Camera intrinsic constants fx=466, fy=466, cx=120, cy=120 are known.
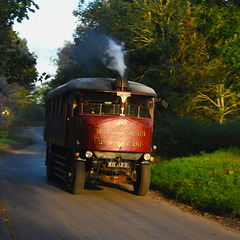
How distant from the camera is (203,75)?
23.2 meters

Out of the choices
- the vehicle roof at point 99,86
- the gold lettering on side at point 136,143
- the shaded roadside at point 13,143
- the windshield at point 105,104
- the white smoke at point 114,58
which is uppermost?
the white smoke at point 114,58

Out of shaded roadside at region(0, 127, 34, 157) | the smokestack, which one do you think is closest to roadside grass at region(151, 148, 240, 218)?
the smokestack

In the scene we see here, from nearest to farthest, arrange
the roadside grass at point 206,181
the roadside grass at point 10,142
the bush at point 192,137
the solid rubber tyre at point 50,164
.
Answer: the roadside grass at point 206,181
the solid rubber tyre at point 50,164
the bush at point 192,137
the roadside grass at point 10,142

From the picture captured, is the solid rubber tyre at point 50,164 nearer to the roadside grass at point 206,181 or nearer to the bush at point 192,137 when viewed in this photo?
the roadside grass at point 206,181

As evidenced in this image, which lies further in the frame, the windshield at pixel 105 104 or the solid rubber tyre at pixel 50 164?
the solid rubber tyre at pixel 50 164

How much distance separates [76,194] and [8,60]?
182 inches

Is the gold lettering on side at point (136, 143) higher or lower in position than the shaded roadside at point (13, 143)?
higher

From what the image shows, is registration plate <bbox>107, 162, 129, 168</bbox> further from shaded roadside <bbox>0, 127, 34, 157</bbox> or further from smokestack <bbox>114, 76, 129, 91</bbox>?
shaded roadside <bbox>0, 127, 34, 157</bbox>

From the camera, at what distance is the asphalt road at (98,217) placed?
830 cm

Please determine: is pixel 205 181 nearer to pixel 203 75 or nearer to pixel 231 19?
pixel 231 19

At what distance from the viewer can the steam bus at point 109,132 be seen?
13.0m

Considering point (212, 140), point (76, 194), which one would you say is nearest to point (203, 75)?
point (212, 140)

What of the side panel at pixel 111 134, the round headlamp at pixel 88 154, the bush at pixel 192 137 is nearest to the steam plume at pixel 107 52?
the side panel at pixel 111 134

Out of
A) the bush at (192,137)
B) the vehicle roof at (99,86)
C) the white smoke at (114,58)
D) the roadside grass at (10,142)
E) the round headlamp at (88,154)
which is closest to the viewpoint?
the round headlamp at (88,154)
